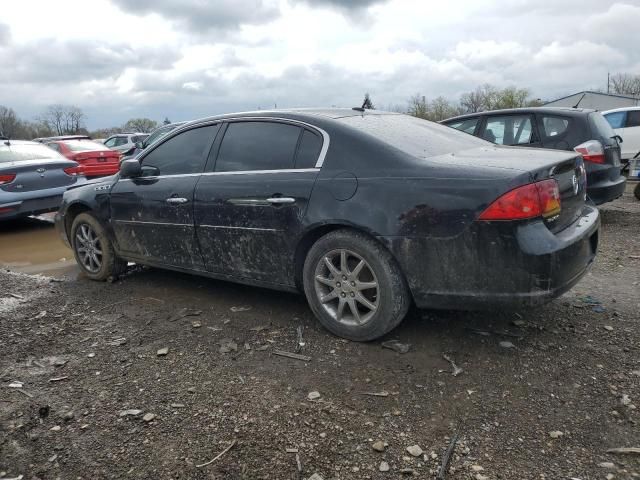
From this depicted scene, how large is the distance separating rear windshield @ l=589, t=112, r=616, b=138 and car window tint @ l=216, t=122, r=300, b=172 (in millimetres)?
4643

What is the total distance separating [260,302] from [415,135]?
1875 mm

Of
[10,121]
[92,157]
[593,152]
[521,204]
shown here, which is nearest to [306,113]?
[521,204]

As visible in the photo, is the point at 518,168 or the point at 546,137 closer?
the point at 518,168

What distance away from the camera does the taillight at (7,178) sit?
7652 mm

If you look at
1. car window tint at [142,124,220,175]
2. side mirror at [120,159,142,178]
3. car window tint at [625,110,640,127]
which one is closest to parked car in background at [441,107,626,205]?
car window tint at [142,124,220,175]

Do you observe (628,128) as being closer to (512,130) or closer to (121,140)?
(512,130)

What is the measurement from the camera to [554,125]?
678 cm

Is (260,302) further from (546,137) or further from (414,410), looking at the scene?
(546,137)

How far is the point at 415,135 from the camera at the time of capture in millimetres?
3730

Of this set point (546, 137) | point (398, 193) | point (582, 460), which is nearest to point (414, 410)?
point (582, 460)

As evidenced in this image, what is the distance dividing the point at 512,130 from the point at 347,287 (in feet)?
16.3

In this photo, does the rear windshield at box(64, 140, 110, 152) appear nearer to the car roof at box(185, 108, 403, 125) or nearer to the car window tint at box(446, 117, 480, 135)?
the car window tint at box(446, 117, 480, 135)

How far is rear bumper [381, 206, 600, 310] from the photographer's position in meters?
2.84

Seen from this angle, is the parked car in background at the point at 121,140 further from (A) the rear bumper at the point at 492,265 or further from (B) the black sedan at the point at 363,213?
(A) the rear bumper at the point at 492,265
